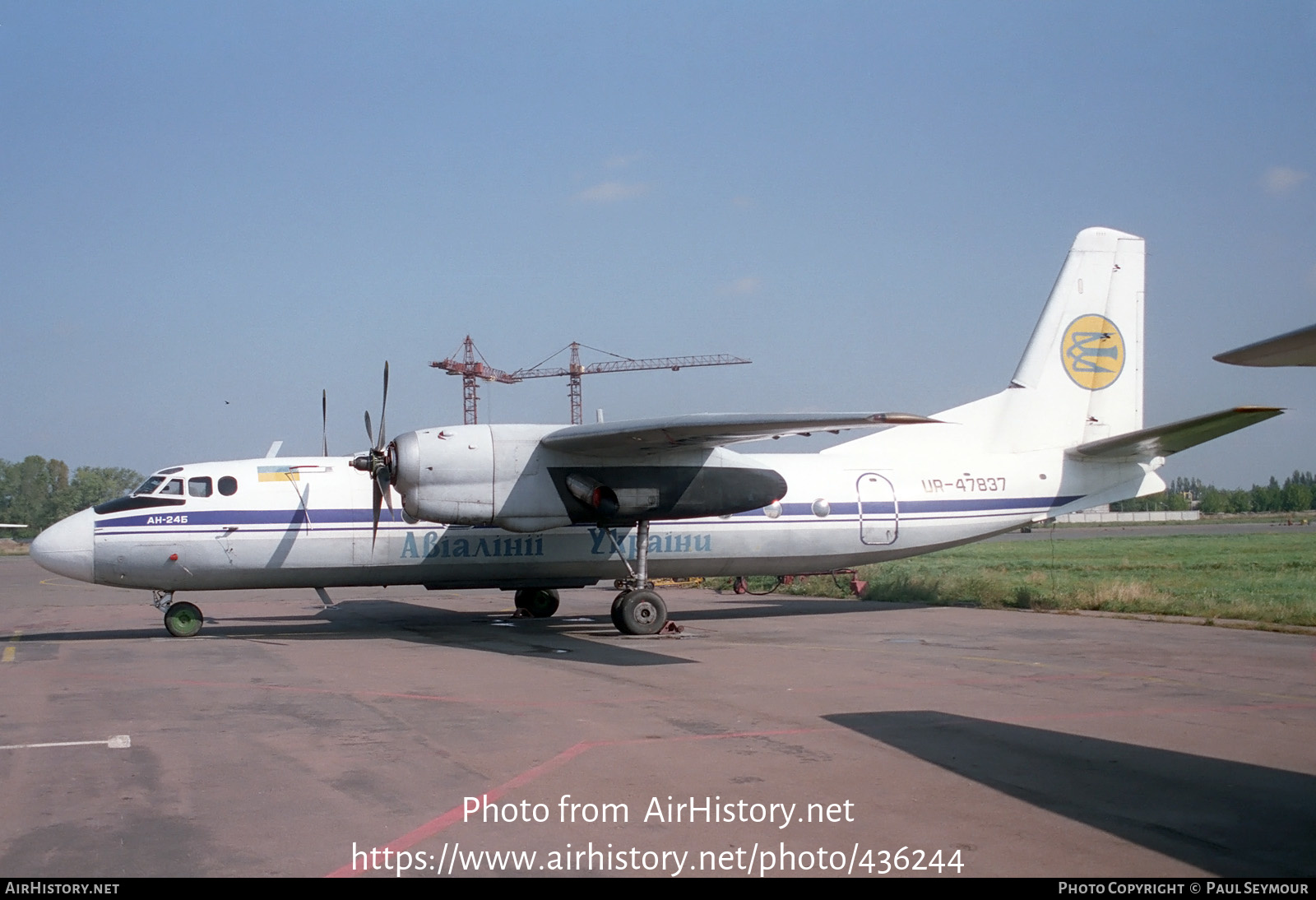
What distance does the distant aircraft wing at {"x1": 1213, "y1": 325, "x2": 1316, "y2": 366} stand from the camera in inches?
198

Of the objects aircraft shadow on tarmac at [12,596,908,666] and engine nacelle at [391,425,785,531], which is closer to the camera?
engine nacelle at [391,425,785,531]

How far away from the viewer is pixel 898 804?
6.67 m

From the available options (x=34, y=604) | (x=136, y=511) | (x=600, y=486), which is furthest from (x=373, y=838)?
(x=34, y=604)

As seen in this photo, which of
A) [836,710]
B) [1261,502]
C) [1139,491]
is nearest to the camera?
[836,710]

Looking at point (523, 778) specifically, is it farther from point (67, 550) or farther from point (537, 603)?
point (537, 603)

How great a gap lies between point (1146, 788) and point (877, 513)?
1290 centimetres

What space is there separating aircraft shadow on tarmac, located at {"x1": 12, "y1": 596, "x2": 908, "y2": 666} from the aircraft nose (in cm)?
171

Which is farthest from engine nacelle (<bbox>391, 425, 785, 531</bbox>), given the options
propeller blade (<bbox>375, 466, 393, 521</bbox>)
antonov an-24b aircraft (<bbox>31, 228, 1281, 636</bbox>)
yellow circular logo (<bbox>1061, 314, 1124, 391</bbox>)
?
Answer: yellow circular logo (<bbox>1061, 314, 1124, 391</bbox>)

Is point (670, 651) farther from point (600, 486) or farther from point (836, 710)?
point (836, 710)

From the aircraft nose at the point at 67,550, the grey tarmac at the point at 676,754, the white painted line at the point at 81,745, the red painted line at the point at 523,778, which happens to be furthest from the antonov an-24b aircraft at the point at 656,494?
the white painted line at the point at 81,745

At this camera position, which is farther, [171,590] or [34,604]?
[34,604]

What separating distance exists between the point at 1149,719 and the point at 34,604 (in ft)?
88.0

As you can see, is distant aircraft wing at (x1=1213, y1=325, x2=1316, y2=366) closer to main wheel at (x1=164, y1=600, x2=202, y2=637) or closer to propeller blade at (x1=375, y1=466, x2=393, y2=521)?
propeller blade at (x1=375, y1=466, x2=393, y2=521)

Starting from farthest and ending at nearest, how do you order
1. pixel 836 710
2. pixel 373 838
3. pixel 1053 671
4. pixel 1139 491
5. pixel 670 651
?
1. pixel 1139 491
2. pixel 670 651
3. pixel 1053 671
4. pixel 836 710
5. pixel 373 838
